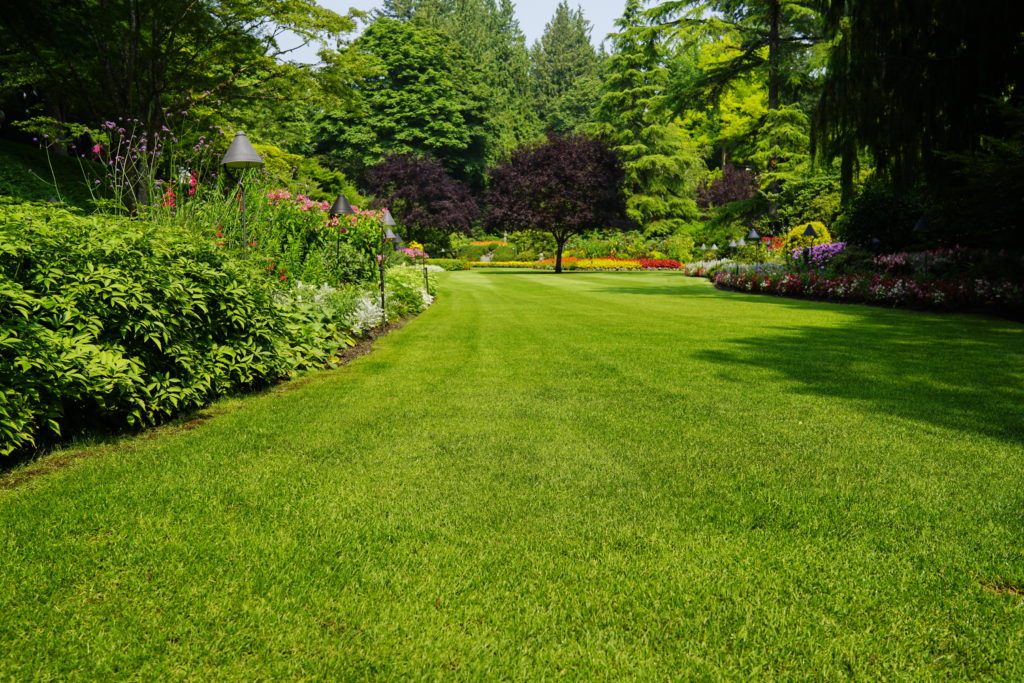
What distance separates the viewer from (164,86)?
52.6 ft

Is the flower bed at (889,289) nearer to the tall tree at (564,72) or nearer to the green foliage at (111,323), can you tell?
the green foliage at (111,323)

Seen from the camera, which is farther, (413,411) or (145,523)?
(413,411)

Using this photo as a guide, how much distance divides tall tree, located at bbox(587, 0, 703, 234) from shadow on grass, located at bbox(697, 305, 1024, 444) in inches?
1243

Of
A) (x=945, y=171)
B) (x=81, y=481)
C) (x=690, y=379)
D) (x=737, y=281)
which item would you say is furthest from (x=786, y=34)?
(x=81, y=481)

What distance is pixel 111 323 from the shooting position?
397 cm

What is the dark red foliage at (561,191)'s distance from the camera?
30.1 m

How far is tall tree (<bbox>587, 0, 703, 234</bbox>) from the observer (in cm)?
3991

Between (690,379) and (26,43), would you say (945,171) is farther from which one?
(26,43)

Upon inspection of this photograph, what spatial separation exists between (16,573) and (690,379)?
204 inches

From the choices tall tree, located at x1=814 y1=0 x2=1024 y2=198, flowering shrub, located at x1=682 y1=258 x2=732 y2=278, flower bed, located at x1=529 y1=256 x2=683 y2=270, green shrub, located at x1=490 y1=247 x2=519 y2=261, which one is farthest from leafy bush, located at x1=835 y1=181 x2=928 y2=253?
green shrub, located at x1=490 y1=247 x2=519 y2=261

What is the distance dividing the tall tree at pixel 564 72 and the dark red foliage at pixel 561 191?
38.7 m

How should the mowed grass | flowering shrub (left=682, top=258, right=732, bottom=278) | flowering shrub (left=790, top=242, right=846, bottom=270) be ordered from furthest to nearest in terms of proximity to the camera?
flowering shrub (left=682, top=258, right=732, bottom=278) < flowering shrub (left=790, top=242, right=846, bottom=270) < the mowed grass

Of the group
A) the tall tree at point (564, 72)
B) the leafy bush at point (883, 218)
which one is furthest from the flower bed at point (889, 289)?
the tall tree at point (564, 72)

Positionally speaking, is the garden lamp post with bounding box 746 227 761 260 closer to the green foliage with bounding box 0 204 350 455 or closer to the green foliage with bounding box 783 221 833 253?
the green foliage with bounding box 783 221 833 253
